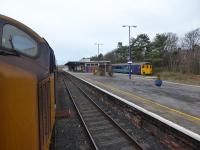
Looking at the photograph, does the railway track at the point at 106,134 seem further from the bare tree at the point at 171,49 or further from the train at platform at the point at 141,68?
the bare tree at the point at 171,49

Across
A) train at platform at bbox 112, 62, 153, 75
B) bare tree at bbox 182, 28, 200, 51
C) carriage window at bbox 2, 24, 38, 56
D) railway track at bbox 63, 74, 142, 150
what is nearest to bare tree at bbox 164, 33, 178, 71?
bare tree at bbox 182, 28, 200, 51

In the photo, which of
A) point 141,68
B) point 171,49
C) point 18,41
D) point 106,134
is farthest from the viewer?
point 171,49

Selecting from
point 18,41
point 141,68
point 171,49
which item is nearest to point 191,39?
point 171,49

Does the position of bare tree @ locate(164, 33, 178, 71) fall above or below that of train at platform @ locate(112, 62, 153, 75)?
above

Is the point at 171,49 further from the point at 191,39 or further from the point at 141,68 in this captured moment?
the point at 141,68

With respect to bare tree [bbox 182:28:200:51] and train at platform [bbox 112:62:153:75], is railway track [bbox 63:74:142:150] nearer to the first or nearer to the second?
train at platform [bbox 112:62:153:75]

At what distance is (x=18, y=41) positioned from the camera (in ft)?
14.9

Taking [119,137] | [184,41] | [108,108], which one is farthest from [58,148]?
[184,41]

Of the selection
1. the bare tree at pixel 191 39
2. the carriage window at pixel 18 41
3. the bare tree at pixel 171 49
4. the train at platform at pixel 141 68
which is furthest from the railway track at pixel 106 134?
the bare tree at pixel 191 39

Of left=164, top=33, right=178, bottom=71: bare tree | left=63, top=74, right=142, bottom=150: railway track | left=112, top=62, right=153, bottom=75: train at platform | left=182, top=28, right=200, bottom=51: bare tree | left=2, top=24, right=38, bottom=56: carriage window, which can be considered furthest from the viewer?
left=182, top=28, right=200, bottom=51: bare tree

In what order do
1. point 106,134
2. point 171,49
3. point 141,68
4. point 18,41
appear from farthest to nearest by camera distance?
point 171,49 < point 141,68 < point 106,134 < point 18,41

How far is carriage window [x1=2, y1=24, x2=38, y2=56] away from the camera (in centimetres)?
424

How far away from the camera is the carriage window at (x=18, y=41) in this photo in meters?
4.24

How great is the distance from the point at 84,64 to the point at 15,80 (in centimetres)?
8741
